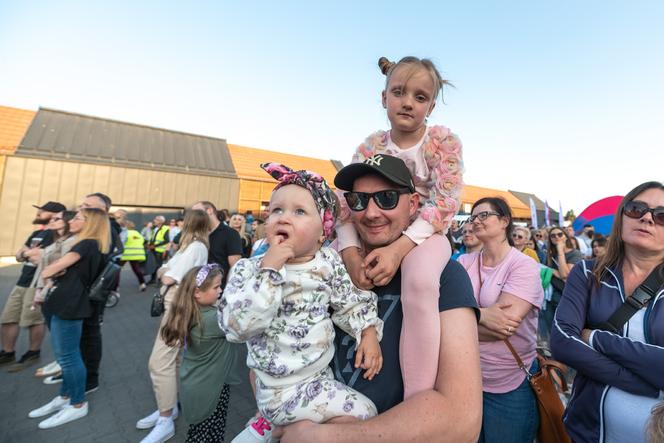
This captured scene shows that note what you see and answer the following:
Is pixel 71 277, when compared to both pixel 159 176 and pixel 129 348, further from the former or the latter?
pixel 159 176

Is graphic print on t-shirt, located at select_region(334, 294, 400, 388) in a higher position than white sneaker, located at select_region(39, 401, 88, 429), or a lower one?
higher

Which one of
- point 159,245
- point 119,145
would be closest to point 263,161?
point 119,145

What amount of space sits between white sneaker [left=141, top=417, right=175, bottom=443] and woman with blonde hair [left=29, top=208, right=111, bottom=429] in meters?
1.10

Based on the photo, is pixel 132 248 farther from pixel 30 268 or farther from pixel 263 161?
pixel 263 161

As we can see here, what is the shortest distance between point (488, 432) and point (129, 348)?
19.4 feet

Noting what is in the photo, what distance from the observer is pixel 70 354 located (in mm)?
3607

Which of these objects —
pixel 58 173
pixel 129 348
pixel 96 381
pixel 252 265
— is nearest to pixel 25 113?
pixel 58 173

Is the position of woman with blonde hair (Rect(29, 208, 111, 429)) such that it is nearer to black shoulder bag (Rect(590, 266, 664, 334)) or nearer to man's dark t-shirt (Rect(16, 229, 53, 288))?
man's dark t-shirt (Rect(16, 229, 53, 288))

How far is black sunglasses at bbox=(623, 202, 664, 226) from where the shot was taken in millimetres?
1851

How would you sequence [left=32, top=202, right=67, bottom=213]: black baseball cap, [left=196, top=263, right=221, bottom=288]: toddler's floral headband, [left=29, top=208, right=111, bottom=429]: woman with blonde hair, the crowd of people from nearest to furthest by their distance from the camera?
the crowd of people, [left=196, top=263, right=221, bottom=288]: toddler's floral headband, [left=29, top=208, right=111, bottom=429]: woman with blonde hair, [left=32, top=202, right=67, bottom=213]: black baseball cap

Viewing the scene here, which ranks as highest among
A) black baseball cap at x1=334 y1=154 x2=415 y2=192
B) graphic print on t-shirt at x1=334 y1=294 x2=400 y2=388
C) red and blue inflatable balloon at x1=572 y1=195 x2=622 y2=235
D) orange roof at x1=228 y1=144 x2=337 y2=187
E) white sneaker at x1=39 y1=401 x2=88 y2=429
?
orange roof at x1=228 y1=144 x2=337 y2=187

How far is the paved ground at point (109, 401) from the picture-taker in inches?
131

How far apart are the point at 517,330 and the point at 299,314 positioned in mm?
1884

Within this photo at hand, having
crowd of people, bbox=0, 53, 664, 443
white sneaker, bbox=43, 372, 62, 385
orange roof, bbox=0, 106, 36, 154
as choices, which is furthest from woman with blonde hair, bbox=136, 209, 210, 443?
orange roof, bbox=0, 106, 36, 154
